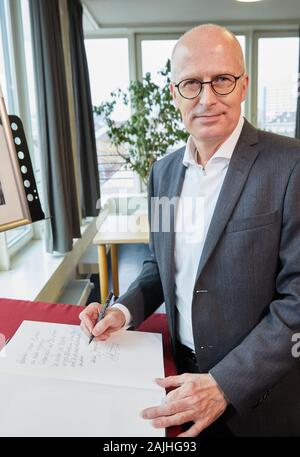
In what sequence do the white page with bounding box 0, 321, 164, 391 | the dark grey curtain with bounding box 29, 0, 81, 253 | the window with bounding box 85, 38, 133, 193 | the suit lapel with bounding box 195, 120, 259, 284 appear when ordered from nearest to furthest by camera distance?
the white page with bounding box 0, 321, 164, 391, the suit lapel with bounding box 195, 120, 259, 284, the dark grey curtain with bounding box 29, 0, 81, 253, the window with bounding box 85, 38, 133, 193

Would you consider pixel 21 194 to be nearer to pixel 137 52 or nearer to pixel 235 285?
pixel 235 285

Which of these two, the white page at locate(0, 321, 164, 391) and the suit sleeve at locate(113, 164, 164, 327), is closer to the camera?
the white page at locate(0, 321, 164, 391)

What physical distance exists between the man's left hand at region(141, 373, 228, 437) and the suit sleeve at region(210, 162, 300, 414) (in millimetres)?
29

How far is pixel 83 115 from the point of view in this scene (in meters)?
3.72

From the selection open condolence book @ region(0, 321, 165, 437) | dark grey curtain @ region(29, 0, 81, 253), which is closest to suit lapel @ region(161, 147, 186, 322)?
open condolence book @ region(0, 321, 165, 437)

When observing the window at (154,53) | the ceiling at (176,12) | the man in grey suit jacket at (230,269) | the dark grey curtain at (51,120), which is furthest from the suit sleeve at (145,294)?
the window at (154,53)

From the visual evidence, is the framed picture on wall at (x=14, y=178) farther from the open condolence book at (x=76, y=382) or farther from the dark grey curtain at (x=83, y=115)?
the dark grey curtain at (x=83, y=115)

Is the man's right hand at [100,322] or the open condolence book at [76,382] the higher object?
the man's right hand at [100,322]

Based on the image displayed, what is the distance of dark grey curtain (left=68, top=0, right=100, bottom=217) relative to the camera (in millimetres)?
3545

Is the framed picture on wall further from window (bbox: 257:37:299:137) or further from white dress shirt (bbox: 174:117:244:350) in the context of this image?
window (bbox: 257:37:299:137)

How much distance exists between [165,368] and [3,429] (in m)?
0.38

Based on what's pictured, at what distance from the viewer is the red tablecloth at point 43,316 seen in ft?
3.42

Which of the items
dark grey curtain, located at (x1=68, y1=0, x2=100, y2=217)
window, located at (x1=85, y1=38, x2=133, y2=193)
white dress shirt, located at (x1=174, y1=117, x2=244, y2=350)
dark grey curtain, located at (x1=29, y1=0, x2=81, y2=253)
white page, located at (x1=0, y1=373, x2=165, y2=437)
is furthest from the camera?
window, located at (x1=85, y1=38, x2=133, y2=193)

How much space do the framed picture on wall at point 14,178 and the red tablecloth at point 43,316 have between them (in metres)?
0.34
